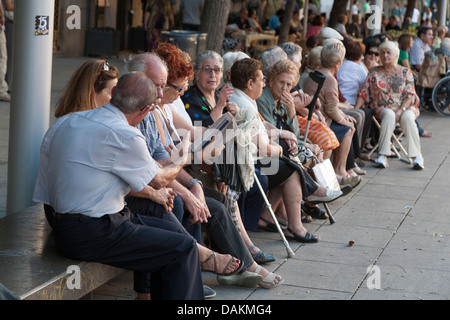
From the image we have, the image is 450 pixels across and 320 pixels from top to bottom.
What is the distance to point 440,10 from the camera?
25672mm

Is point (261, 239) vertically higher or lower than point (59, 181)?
lower

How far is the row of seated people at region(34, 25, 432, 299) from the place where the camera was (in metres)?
4.89

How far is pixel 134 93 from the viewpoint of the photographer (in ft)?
14.5

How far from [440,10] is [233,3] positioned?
23.2 feet

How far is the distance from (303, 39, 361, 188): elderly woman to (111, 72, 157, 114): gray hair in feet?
14.7

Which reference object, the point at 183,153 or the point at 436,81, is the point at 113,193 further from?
the point at 436,81

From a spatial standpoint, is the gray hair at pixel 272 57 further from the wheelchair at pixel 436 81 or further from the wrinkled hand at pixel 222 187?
the wheelchair at pixel 436 81

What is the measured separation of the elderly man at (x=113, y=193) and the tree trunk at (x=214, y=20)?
682 cm

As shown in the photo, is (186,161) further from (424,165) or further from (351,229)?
(424,165)

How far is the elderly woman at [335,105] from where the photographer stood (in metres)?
8.89

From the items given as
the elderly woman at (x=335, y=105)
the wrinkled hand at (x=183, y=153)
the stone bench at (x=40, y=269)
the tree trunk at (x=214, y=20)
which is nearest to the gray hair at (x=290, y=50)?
the elderly woman at (x=335, y=105)
